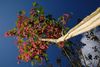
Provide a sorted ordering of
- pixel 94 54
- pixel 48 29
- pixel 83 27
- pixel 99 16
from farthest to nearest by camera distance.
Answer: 1. pixel 94 54
2. pixel 48 29
3. pixel 83 27
4. pixel 99 16

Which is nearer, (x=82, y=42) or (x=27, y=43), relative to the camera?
(x=27, y=43)

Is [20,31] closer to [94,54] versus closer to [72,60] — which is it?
[72,60]

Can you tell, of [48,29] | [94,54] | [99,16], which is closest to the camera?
[99,16]

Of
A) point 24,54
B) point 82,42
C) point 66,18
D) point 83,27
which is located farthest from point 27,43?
point 83,27

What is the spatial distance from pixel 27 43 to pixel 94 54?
1.08m

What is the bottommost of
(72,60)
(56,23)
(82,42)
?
(72,60)

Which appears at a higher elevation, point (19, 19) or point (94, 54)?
point (19, 19)

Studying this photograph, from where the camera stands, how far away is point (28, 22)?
3289 mm

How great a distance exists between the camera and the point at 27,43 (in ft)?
11.0

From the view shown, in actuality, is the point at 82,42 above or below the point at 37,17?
below

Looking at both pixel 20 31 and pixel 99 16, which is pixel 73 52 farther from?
pixel 99 16

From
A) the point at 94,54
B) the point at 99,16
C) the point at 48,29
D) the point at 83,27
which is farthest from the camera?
the point at 94,54

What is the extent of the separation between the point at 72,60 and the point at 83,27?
2.72 meters

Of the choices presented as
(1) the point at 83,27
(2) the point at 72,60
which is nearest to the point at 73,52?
(2) the point at 72,60
